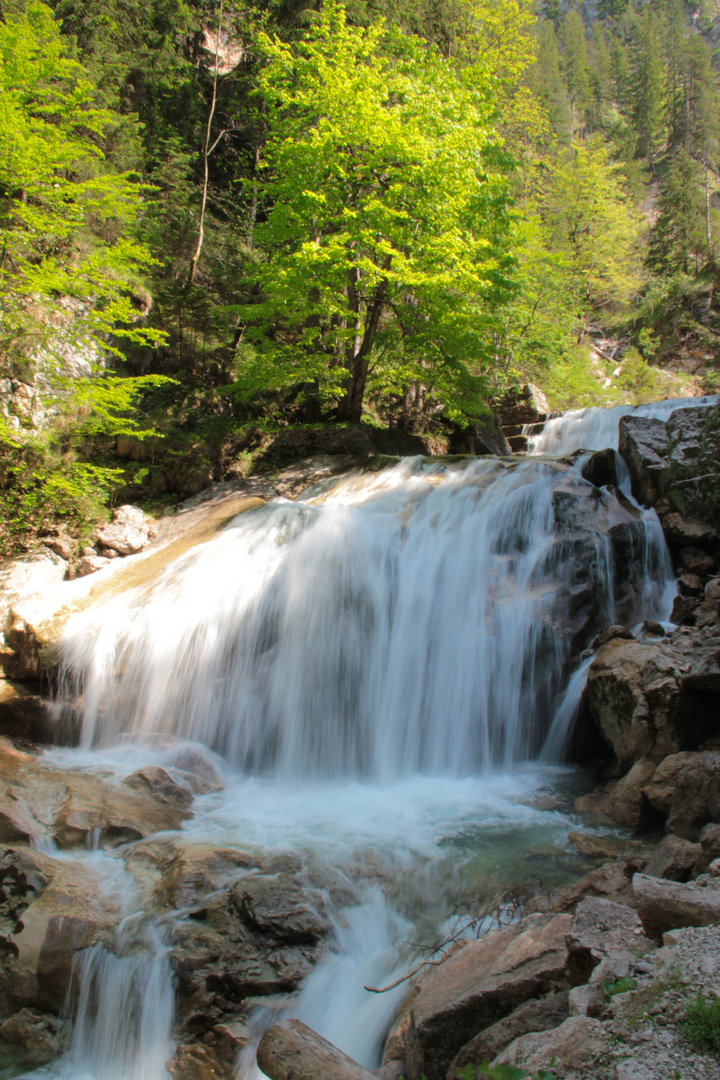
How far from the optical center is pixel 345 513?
9.36m

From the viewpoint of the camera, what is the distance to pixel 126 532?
10789 millimetres

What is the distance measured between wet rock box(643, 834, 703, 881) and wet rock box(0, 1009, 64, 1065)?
3.37 meters

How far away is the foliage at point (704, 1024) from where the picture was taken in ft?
5.10

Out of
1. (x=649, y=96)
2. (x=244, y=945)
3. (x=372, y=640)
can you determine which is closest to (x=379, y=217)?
(x=372, y=640)

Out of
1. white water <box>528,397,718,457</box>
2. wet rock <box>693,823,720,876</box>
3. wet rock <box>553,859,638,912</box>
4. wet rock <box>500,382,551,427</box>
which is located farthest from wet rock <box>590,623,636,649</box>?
wet rock <box>500,382,551,427</box>

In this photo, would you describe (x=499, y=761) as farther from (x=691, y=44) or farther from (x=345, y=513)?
(x=691, y=44)

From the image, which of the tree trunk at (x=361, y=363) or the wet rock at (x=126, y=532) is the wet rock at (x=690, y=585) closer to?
the tree trunk at (x=361, y=363)

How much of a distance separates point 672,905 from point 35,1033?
3454 millimetres

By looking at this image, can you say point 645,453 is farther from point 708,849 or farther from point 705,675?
point 708,849

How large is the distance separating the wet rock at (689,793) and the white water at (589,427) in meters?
9.55

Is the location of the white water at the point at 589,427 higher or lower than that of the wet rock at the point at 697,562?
higher

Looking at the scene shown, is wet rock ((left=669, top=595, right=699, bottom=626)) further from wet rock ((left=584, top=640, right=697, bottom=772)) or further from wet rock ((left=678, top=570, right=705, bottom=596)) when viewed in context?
wet rock ((left=584, top=640, right=697, bottom=772))

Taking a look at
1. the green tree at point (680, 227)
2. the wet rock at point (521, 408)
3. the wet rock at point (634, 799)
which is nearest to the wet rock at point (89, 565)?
the wet rock at point (634, 799)

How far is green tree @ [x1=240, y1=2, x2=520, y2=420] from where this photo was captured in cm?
1086
